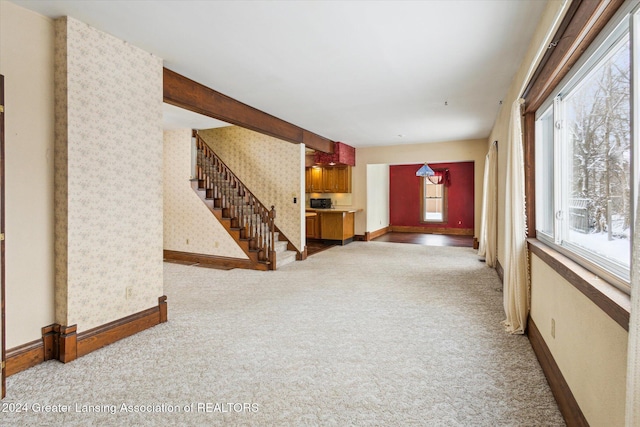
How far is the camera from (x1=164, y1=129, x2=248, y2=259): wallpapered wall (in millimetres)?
6188

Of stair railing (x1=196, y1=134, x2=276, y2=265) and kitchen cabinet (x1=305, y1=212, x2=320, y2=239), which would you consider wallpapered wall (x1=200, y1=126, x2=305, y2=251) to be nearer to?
stair railing (x1=196, y1=134, x2=276, y2=265)

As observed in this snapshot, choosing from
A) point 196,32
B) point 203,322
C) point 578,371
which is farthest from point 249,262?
point 578,371

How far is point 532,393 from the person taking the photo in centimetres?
209

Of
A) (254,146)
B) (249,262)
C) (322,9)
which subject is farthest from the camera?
(254,146)

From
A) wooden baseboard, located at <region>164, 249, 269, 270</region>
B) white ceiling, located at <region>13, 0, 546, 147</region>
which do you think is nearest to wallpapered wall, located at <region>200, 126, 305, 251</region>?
wooden baseboard, located at <region>164, 249, 269, 270</region>

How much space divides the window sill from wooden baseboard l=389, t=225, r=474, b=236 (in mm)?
9297

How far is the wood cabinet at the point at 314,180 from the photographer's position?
30.6ft

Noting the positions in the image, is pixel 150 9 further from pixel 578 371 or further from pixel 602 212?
pixel 578 371

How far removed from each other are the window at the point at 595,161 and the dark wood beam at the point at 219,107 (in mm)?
3551

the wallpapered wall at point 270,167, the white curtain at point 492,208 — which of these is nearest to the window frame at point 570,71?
the white curtain at point 492,208

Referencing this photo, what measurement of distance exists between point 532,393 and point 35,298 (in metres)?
3.55

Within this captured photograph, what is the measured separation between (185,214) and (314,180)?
3948 millimetres

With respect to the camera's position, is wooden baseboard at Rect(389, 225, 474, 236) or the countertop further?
wooden baseboard at Rect(389, 225, 474, 236)

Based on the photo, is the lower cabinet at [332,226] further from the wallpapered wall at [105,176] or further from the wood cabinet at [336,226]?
the wallpapered wall at [105,176]
